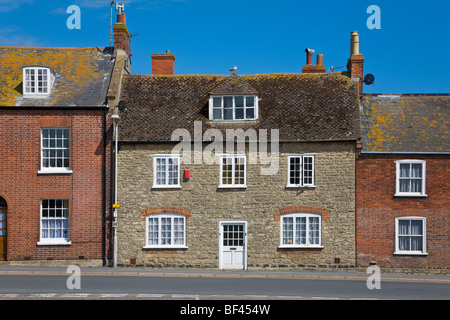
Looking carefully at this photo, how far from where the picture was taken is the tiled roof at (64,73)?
28828 millimetres

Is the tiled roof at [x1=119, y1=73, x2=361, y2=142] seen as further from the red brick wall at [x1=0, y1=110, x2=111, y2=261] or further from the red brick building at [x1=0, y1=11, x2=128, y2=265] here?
the red brick wall at [x1=0, y1=110, x2=111, y2=261]

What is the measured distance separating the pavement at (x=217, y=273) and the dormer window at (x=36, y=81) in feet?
28.1

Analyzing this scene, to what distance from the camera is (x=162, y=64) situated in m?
33.6

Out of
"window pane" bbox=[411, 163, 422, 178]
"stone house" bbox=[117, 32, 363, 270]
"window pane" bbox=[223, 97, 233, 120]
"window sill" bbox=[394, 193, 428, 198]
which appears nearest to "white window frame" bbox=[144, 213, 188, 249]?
"stone house" bbox=[117, 32, 363, 270]

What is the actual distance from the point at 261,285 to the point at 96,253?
400 inches

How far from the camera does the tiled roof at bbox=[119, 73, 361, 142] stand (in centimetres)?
2845

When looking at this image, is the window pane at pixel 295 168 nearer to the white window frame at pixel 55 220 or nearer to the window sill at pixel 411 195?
the window sill at pixel 411 195

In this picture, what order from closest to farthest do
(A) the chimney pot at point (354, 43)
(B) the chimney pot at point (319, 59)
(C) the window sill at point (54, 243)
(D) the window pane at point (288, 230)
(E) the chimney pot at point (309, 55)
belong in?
(C) the window sill at point (54, 243), (D) the window pane at point (288, 230), (A) the chimney pot at point (354, 43), (E) the chimney pot at point (309, 55), (B) the chimney pot at point (319, 59)

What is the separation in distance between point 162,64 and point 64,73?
18.5 ft

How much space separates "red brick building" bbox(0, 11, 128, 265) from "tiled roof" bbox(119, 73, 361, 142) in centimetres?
176

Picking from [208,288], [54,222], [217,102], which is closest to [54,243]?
[54,222]

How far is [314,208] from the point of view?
28078 millimetres

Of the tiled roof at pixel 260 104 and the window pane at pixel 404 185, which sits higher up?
the tiled roof at pixel 260 104

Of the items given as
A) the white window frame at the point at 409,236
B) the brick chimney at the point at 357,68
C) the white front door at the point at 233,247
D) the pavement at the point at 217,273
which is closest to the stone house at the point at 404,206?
the white window frame at the point at 409,236
